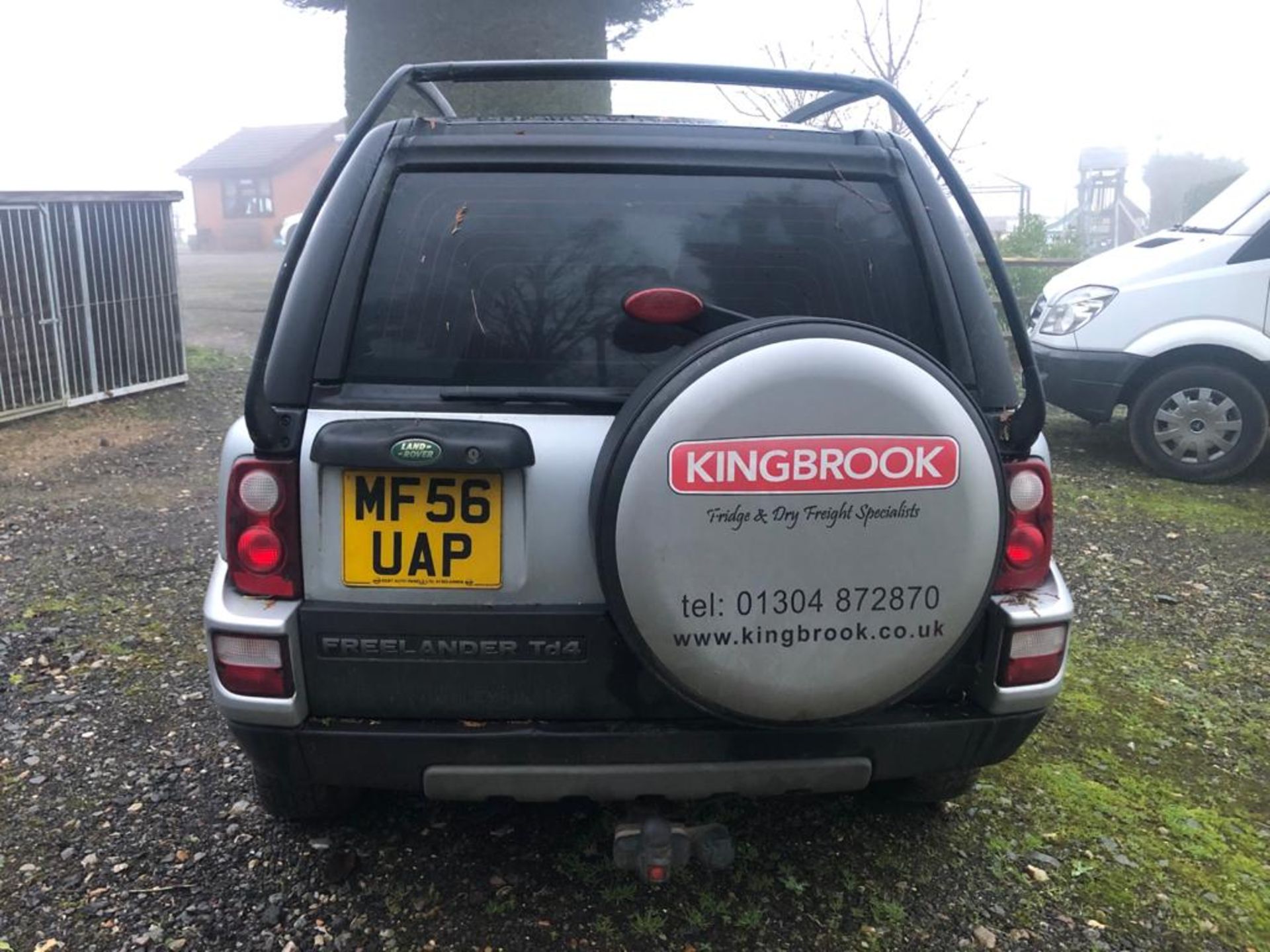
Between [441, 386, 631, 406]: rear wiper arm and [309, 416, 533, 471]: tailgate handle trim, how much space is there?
105mm

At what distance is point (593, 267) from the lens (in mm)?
2309

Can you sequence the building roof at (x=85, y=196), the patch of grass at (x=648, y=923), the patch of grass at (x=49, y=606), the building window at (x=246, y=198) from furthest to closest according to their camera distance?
the building window at (x=246, y=198) → the building roof at (x=85, y=196) → the patch of grass at (x=49, y=606) → the patch of grass at (x=648, y=923)

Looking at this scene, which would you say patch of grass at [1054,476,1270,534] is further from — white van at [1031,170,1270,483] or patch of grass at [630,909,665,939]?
patch of grass at [630,909,665,939]

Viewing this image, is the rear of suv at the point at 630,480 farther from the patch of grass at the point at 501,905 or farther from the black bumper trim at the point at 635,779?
the patch of grass at the point at 501,905

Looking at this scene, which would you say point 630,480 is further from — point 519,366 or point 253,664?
point 253,664

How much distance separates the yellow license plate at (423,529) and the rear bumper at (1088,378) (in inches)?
214

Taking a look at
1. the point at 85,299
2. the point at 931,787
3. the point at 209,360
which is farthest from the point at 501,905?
the point at 209,360

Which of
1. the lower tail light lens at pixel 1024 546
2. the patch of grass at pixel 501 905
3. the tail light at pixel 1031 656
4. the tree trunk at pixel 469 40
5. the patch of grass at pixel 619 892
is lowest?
the patch of grass at pixel 619 892

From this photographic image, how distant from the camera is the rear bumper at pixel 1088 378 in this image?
258 inches

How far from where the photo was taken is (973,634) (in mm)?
2256

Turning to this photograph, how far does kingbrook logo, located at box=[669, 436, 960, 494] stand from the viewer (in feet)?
6.41

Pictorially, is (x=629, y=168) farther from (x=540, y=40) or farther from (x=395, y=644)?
(x=540, y=40)

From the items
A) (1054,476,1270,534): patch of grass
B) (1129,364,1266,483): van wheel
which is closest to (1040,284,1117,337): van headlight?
(1129,364,1266,483): van wheel

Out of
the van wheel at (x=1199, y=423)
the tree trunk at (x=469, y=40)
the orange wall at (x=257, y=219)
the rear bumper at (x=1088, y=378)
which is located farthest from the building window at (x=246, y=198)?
the van wheel at (x=1199, y=423)
